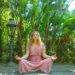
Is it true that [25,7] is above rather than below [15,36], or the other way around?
above

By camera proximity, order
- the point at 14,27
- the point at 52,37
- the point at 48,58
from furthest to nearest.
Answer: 1. the point at 52,37
2. the point at 14,27
3. the point at 48,58

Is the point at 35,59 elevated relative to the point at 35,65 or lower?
elevated

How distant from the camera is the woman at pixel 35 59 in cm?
854

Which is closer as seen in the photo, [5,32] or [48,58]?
[48,58]

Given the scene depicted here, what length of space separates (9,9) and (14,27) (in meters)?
1.11

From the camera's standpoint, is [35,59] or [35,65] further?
[35,59]

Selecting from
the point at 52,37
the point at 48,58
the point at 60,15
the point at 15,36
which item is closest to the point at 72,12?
the point at 60,15

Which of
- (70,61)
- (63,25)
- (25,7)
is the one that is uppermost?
(25,7)

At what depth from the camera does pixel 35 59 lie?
889 centimetres

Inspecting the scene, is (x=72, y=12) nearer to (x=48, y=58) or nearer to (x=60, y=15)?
(x=60, y=15)

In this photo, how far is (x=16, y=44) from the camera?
14.2 metres

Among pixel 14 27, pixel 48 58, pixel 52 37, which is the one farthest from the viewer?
pixel 52 37

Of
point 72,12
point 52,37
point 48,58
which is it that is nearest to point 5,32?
point 52,37

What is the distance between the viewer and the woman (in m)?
8.54
